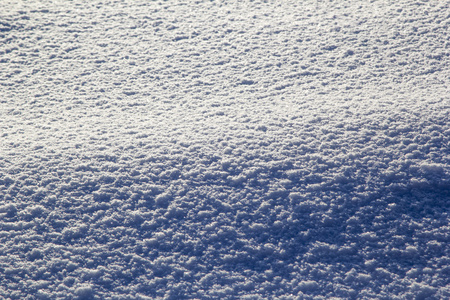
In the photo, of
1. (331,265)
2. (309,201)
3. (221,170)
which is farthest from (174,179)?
(331,265)

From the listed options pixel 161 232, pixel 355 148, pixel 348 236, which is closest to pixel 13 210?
pixel 161 232

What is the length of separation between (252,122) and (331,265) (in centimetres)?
68

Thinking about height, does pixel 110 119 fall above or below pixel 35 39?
below

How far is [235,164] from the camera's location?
1.30m

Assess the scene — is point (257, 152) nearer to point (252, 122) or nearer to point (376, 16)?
point (252, 122)

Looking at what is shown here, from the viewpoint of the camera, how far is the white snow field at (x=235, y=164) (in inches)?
41.1

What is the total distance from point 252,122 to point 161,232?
621mm

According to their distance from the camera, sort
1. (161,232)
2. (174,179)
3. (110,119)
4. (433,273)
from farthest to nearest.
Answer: (110,119)
(174,179)
(161,232)
(433,273)

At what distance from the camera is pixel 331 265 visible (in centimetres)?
104

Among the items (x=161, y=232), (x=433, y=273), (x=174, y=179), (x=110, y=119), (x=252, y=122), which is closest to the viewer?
(x=433, y=273)

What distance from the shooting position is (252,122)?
4.85ft

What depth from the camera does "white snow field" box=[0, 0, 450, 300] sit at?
1044mm

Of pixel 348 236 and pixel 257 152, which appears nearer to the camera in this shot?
pixel 348 236

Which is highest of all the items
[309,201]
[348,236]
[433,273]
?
[309,201]
